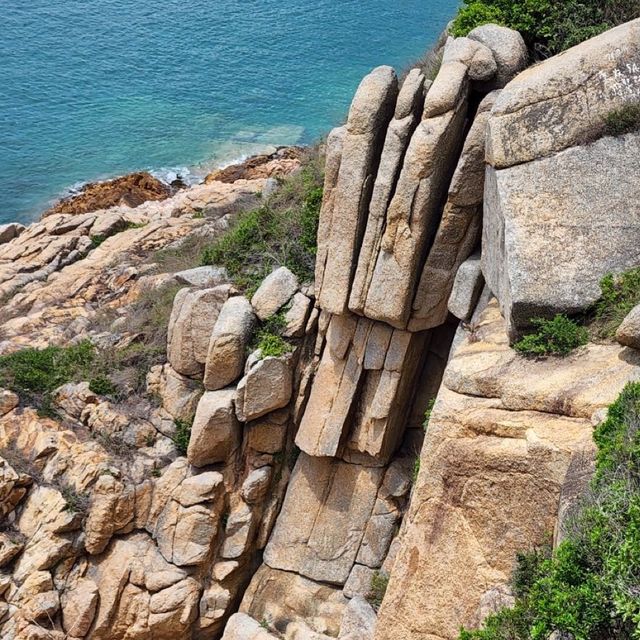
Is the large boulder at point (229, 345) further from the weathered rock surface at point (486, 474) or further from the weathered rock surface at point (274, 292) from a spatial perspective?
the weathered rock surface at point (486, 474)

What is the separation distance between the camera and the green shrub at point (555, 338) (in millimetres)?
11336

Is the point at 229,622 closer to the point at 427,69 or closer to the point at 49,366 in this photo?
the point at 49,366

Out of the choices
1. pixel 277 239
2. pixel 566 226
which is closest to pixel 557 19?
pixel 566 226

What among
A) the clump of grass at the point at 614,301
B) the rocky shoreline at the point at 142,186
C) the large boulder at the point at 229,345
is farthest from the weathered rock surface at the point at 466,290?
the rocky shoreline at the point at 142,186

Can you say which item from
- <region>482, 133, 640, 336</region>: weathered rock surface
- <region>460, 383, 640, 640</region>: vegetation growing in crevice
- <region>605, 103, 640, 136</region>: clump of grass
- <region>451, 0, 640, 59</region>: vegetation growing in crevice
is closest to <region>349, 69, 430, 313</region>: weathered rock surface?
<region>482, 133, 640, 336</region>: weathered rock surface

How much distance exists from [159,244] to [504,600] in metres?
19.1

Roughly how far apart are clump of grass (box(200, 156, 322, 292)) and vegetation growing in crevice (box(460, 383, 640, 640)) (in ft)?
32.2

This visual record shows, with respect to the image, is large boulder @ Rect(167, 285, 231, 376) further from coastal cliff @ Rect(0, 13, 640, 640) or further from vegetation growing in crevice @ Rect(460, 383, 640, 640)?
vegetation growing in crevice @ Rect(460, 383, 640, 640)

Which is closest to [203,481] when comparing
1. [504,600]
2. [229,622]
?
[229,622]

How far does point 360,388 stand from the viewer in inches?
647

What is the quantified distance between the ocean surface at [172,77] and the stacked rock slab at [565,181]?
2960 centimetres

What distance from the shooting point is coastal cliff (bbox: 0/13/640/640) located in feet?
36.5

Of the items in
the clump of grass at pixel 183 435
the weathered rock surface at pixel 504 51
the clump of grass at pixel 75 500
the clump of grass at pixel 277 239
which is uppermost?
the weathered rock surface at pixel 504 51

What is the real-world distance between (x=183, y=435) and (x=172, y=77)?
38.1 m
